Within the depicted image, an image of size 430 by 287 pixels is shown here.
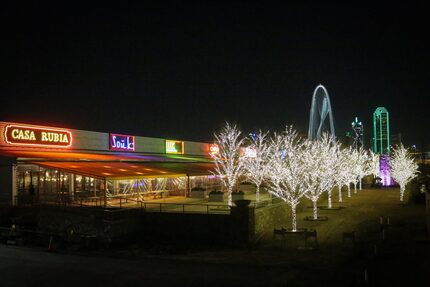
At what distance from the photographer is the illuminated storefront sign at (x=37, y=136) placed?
30.1m

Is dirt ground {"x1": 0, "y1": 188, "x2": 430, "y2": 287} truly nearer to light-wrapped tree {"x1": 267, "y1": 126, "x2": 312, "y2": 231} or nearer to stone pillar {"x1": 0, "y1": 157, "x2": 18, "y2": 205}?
light-wrapped tree {"x1": 267, "y1": 126, "x2": 312, "y2": 231}

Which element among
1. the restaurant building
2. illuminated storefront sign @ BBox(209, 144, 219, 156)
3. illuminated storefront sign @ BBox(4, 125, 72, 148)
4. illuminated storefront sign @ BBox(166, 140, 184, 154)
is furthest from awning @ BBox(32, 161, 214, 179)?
illuminated storefront sign @ BBox(209, 144, 219, 156)

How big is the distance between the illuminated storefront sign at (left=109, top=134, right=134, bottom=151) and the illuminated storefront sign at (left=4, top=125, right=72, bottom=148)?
563 centimetres

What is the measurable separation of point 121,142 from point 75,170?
14.5 meters

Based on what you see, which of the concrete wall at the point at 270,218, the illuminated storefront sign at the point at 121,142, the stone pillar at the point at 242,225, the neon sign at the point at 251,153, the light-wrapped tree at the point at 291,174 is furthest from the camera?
the neon sign at the point at 251,153

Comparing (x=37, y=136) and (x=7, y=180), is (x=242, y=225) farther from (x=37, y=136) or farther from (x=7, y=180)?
(x=37, y=136)

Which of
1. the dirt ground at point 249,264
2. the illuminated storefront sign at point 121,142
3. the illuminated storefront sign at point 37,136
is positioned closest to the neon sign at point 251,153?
the illuminated storefront sign at point 121,142

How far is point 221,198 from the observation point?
37219 millimetres

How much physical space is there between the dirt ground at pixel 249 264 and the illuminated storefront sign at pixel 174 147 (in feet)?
93.1

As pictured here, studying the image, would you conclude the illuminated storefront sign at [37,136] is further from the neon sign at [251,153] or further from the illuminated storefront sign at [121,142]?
the neon sign at [251,153]

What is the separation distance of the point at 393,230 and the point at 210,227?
1077 cm

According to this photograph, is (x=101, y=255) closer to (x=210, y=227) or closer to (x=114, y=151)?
(x=210, y=227)

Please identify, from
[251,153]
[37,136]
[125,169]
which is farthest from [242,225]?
[251,153]

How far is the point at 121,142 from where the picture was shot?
42781 millimetres
